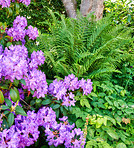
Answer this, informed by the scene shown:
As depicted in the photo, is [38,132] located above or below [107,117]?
above

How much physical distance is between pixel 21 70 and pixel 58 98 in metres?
0.45

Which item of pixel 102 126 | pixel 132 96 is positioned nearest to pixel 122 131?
pixel 102 126

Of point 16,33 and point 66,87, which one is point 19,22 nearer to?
point 16,33

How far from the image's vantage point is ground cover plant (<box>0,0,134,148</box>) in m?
1.23

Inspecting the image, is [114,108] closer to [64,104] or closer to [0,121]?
[64,104]

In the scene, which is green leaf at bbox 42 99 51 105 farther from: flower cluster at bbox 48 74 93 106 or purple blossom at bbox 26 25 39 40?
purple blossom at bbox 26 25 39 40

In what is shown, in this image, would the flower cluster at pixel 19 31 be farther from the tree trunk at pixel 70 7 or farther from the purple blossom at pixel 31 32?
the tree trunk at pixel 70 7

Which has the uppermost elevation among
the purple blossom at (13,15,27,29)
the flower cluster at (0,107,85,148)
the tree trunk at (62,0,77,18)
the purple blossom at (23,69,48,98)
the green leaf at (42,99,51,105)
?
the tree trunk at (62,0,77,18)

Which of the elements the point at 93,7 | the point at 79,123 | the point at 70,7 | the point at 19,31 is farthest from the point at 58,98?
the point at 70,7

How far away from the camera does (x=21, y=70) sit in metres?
1.23

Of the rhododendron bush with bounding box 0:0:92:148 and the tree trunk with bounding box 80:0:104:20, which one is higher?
the tree trunk with bounding box 80:0:104:20

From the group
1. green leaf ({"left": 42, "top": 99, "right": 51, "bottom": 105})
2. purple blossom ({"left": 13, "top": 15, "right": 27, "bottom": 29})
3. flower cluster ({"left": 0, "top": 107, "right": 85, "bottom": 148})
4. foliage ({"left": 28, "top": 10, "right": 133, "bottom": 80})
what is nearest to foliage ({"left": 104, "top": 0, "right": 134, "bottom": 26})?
foliage ({"left": 28, "top": 10, "right": 133, "bottom": 80})

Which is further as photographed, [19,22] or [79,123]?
[19,22]

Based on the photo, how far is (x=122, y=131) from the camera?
183 centimetres
